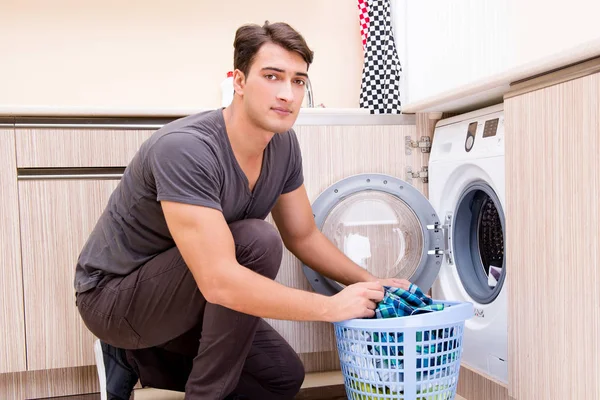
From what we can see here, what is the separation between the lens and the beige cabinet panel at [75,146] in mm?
2018

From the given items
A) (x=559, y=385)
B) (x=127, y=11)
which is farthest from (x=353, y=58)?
(x=559, y=385)

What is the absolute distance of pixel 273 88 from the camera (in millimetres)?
1502

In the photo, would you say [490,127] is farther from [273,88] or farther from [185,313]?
[185,313]

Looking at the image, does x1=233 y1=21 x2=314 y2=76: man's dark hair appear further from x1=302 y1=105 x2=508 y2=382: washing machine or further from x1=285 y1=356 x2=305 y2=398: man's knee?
x1=285 y1=356 x2=305 y2=398: man's knee

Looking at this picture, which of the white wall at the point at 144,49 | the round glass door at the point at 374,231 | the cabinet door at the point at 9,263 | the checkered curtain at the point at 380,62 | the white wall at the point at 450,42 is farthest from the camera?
the white wall at the point at 144,49

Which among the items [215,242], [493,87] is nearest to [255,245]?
[215,242]

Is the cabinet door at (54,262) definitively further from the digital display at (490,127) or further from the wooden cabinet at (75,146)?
the digital display at (490,127)

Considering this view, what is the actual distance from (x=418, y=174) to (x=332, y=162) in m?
0.30

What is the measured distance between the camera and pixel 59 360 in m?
2.05

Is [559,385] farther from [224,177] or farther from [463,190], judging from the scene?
[224,177]

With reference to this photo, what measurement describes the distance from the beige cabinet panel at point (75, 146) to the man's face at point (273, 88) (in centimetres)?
70

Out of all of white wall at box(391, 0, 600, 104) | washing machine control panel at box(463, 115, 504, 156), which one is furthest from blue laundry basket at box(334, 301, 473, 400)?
white wall at box(391, 0, 600, 104)

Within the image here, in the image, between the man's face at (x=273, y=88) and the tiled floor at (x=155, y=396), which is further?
the tiled floor at (x=155, y=396)

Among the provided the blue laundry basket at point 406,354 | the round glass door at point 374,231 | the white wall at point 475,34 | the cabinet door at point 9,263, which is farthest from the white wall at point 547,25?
the cabinet door at point 9,263
